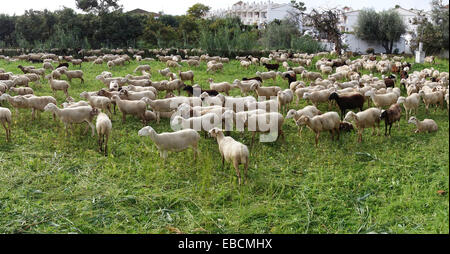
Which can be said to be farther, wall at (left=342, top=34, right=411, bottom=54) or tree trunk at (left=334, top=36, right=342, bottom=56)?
tree trunk at (left=334, top=36, right=342, bottom=56)

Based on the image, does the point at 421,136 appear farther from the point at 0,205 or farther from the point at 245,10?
the point at 245,10

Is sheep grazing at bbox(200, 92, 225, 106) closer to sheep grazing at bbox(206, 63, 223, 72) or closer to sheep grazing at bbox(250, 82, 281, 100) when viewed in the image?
sheep grazing at bbox(250, 82, 281, 100)

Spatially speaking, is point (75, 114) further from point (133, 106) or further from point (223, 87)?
point (223, 87)

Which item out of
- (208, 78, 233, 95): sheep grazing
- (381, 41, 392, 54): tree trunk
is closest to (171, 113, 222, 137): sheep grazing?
(208, 78, 233, 95): sheep grazing

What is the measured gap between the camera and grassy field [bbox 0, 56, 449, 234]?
4508 millimetres

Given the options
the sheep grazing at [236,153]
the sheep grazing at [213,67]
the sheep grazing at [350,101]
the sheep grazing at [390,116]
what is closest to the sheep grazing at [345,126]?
the sheep grazing at [390,116]

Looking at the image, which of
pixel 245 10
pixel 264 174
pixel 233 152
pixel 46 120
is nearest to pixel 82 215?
pixel 233 152

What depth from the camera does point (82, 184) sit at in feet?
19.6

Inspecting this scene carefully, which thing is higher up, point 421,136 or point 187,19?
point 187,19

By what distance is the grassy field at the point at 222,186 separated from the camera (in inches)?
177

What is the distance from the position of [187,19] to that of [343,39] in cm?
1568

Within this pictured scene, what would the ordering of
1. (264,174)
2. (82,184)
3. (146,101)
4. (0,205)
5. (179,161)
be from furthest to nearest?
(146,101) → (179,161) → (264,174) → (82,184) → (0,205)

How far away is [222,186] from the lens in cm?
596

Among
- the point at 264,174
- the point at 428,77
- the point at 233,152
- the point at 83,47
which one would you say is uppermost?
the point at 83,47
